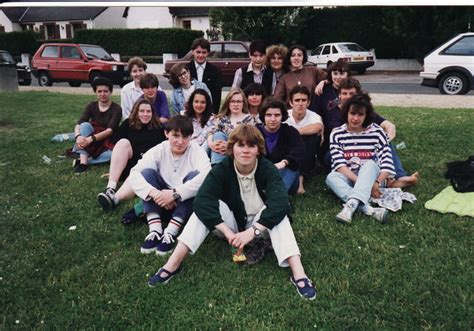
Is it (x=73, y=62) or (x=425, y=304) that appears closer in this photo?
(x=425, y=304)

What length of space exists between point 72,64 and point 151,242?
12.8 meters

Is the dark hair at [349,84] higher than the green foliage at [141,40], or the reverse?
the green foliage at [141,40]

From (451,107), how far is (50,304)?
8807mm

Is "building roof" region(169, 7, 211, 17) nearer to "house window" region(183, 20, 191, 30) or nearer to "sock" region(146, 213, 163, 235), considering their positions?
"house window" region(183, 20, 191, 30)

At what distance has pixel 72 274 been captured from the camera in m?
2.95

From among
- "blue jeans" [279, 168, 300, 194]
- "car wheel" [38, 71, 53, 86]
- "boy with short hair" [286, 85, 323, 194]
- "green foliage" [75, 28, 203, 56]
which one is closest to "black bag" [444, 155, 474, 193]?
"boy with short hair" [286, 85, 323, 194]

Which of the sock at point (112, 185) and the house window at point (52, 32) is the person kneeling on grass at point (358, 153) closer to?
the sock at point (112, 185)

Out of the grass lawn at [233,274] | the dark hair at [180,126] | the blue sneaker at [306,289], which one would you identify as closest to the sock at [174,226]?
the grass lawn at [233,274]

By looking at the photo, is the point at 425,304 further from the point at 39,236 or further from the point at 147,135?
the point at 147,135

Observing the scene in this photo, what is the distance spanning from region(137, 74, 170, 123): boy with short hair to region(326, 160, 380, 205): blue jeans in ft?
7.01

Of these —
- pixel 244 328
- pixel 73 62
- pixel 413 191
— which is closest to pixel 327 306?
pixel 244 328

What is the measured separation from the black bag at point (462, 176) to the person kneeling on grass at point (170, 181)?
7.67ft

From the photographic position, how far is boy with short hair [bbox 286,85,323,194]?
4426 mm

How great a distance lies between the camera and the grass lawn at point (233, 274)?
2463 mm
